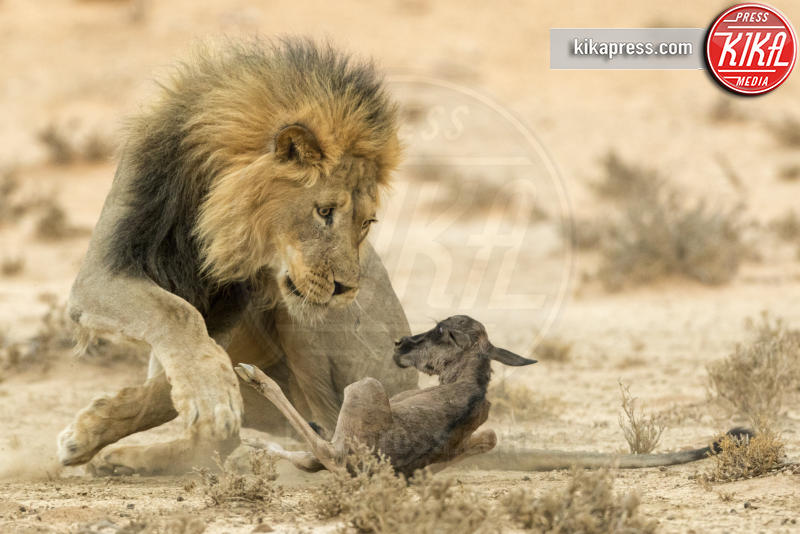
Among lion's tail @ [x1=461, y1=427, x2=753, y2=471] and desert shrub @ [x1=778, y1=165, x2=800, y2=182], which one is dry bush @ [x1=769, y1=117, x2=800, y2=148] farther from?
lion's tail @ [x1=461, y1=427, x2=753, y2=471]

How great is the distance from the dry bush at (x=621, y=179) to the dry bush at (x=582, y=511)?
35.5 ft

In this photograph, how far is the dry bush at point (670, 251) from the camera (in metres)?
11.8

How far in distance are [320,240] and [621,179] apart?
11703mm

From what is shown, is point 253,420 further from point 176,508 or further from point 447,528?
point 447,528

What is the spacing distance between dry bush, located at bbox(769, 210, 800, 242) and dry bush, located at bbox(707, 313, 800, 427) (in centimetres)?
672

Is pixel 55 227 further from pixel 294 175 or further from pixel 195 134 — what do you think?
pixel 294 175

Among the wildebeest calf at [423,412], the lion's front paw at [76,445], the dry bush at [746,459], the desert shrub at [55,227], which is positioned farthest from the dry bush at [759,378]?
the desert shrub at [55,227]

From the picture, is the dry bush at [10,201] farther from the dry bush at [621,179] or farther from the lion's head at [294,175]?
the lion's head at [294,175]

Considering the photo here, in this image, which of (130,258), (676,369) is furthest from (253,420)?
(676,369)

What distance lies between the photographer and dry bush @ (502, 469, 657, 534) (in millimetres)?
3555

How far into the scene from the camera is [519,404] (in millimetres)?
6941
